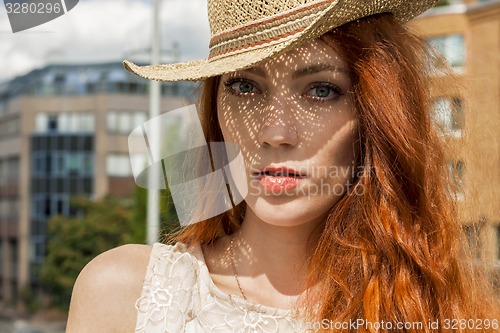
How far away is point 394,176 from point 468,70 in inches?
31.3

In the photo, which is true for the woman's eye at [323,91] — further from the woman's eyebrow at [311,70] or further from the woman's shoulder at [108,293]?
the woman's shoulder at [108,293]

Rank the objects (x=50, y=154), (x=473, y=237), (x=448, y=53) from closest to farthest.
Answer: (x=473, y=237) → (x=448, y=53) → (x=50, y=154)

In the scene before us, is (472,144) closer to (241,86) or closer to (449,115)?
(449,115)

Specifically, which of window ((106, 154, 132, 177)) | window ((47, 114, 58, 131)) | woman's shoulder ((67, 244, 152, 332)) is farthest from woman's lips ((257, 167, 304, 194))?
window ((47, 114, 58, 131))

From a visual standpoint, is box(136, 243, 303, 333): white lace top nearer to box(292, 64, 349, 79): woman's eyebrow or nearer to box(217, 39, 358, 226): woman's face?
box(217, 39, 358, 226): woman's face

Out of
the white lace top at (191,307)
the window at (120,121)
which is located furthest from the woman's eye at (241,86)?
the window at (120,121)

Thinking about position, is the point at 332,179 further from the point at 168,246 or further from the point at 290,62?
the point at 168,246

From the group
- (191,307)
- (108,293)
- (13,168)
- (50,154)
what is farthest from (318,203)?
(13,168)

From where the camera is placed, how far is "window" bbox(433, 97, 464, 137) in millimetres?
1565

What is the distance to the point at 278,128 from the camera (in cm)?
135

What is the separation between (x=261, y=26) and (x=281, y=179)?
0.30 metres

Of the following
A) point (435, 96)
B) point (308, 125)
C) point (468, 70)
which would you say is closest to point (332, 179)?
point (308, 125)

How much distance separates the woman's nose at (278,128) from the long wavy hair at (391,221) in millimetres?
156

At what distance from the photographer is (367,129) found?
1417mm
